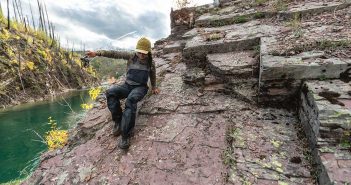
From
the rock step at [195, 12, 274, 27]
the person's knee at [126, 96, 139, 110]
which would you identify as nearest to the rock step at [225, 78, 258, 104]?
the person's knee at [126, 96, 139, 110]

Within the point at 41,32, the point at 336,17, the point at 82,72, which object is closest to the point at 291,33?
the point at 336,17

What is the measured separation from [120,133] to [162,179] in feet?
4.09

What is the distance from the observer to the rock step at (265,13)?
5230mm

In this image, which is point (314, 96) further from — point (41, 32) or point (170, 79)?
point (41, 32)

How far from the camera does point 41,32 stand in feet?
140

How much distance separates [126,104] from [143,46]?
3.23 feet

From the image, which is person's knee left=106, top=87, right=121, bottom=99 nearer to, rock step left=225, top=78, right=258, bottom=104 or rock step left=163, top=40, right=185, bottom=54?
rock step left=225, top=78, right=258, bottom=104

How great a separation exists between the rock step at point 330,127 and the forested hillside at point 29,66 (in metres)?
28.0

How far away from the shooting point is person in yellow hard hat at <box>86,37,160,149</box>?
3.60 m

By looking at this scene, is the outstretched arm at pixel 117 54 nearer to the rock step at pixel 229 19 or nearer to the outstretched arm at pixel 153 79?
the outstretched arm at pixel 153 79

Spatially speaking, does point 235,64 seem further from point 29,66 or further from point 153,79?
point 29,66

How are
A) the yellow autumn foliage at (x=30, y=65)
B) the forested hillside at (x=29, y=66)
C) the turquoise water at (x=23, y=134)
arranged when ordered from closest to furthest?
1. the turquoise water at (x=23, y=134)
2. the forested hillside at (x=29, y=66)
3. the yellow autumn foliage at (x=30, y=65)

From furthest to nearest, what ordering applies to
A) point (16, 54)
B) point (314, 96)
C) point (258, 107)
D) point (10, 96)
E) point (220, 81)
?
point (16, 54) < point (10, 96) < point (220, 81) < point (258, 107) < point (314, 96)

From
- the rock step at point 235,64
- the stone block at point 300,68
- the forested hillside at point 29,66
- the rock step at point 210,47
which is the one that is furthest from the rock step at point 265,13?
the forested hillside at point 29,66
